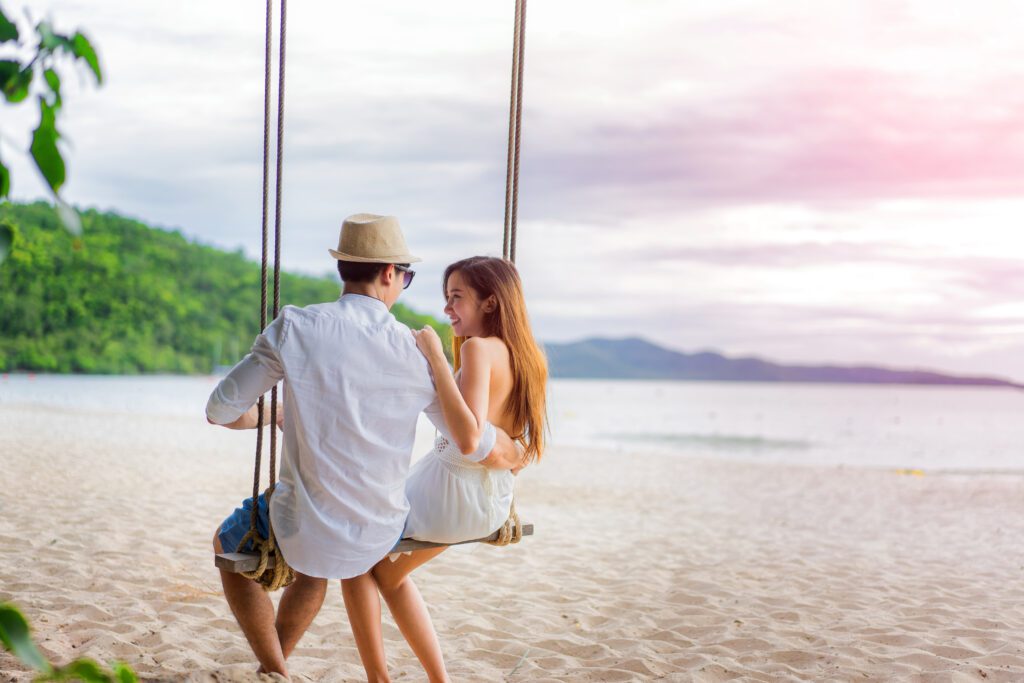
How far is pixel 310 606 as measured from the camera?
2854 mm

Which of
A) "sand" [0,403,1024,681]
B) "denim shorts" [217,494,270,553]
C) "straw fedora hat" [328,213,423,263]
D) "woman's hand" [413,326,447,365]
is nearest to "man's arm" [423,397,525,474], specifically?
"woman's hand" [413,326,447,365]

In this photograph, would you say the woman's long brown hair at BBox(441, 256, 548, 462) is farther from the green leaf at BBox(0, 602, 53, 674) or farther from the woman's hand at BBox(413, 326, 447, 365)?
the green leaf at BBox(0, 602, 53, 674)

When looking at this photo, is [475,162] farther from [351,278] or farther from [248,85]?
[351,278]

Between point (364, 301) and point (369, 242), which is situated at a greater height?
point (369, 242)

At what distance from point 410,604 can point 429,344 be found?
85cm

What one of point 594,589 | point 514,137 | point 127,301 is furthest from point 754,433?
point 127,301

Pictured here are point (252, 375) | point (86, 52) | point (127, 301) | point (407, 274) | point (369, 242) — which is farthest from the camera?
point (127, 301)

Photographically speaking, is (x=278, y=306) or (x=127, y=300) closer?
(x=278, y=306)

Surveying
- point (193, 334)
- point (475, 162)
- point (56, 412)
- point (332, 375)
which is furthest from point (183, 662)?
point (475, 162)

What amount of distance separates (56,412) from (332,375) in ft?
64.2

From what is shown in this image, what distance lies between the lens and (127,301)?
175 feet

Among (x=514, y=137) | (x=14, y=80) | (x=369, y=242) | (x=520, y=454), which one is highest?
(x=514, y=137)

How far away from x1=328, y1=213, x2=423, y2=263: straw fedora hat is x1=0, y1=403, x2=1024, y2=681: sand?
52.6 inches

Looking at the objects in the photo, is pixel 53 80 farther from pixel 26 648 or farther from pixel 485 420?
pixel 485 420
